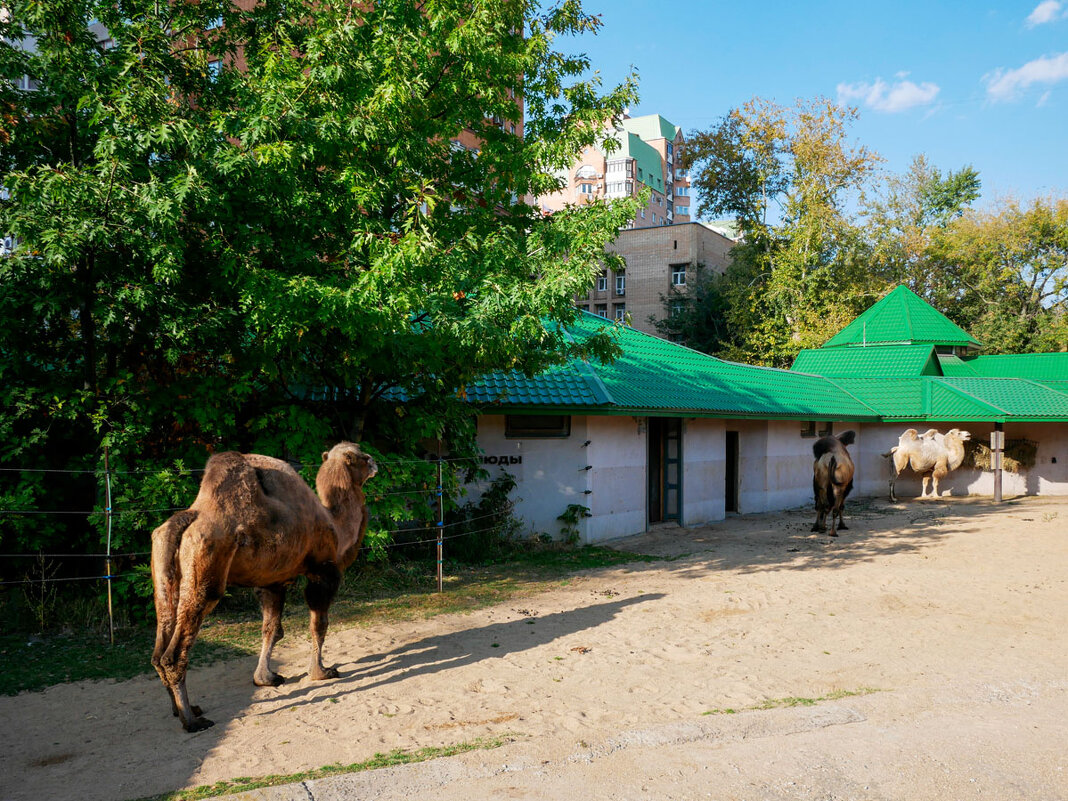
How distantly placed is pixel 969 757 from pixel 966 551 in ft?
34.9

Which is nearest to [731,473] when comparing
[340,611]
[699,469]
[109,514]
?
[699,469]

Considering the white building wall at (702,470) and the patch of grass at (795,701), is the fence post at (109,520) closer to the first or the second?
the patch of grass at (795,701)

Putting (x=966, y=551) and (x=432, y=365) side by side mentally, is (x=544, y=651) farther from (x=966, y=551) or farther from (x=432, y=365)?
(x=966, y=551)

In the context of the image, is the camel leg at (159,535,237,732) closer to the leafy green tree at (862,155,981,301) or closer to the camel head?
the camel head

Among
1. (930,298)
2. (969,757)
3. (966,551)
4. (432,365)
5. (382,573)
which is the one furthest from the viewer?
(930,298)

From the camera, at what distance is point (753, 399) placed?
2003 cm

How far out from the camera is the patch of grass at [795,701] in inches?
249

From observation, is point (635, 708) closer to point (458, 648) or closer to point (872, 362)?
point (458, 648)

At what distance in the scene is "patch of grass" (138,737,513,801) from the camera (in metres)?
4.72

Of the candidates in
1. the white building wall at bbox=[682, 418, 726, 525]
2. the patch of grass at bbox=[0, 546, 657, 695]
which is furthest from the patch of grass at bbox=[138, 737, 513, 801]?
the white building wall at bbox=[682, 418, 726, 525]

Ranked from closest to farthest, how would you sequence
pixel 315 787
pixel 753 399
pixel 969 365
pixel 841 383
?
pixel 315 787 < pixel 753 399 < pixel 841 383 < pixel 969 365

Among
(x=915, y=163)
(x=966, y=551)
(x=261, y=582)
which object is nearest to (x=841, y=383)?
(x=966, y=551)

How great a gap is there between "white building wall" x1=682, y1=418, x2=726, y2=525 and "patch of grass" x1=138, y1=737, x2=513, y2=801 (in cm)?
1287

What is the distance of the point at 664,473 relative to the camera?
714 inches
